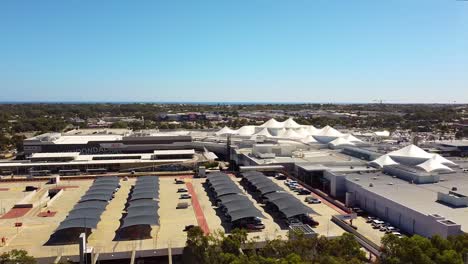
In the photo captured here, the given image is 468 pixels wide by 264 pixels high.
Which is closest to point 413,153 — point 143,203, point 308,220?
point 308,220

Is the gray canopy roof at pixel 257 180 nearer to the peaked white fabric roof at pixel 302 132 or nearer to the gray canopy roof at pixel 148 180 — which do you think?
the gray canopy roof at pixel 148 180

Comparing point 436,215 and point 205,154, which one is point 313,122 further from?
point 436,215

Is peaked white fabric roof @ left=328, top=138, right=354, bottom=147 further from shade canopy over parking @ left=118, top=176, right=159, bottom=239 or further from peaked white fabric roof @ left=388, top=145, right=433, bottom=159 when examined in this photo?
shade canopy over parking @ left=118, top=176, right=159, bottom=239

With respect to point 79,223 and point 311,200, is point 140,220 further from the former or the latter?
point 311,200

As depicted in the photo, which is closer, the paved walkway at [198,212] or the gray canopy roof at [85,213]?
the gray canopy roof at [85,213]

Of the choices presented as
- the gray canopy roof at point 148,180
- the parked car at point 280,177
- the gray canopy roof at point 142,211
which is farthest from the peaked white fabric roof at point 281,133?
the gray canopy roof at point 142,211

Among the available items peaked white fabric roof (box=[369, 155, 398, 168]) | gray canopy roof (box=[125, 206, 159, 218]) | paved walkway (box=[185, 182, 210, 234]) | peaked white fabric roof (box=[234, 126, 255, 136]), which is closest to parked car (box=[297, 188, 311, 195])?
peaked white fabric roof (box=[369, 155, 398, 168])

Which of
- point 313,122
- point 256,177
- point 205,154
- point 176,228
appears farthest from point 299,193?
point 313,122
